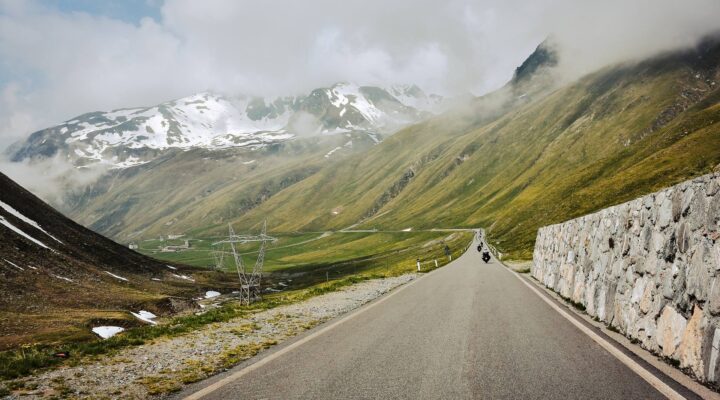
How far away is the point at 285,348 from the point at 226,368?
6.23 ft

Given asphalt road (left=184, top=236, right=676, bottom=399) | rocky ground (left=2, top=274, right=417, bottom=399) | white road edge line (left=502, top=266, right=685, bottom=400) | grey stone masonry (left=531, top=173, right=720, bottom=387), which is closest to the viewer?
white road edge line (left=502, top=266, right=685, bottom=400)

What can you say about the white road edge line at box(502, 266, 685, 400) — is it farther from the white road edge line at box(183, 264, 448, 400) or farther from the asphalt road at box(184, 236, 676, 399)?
the white road edge line at box(183, 264, 448, 400)

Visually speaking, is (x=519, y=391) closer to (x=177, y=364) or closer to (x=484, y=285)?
(x=177, y=364)

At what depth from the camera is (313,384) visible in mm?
7766

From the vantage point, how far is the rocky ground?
8.06m

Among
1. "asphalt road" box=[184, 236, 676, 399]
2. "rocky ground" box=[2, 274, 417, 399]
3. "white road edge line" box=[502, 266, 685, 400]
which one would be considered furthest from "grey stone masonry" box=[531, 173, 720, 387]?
"rocky ground" box=[2, 274, 417, 399]

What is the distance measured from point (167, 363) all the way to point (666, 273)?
11038 millimetres

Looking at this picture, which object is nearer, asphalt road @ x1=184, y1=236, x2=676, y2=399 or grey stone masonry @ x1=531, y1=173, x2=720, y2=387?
asphalt road @ x1=184, y1=236, x2=676, y2=399

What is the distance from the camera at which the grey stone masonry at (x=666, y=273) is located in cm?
747

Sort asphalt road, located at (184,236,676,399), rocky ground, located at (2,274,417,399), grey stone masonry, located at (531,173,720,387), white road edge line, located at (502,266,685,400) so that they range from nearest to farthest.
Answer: white road edge line, located at (502,266,685,400), asphalt road, located at (184,236,676,399), grey stone masonry, located at (531,173,720,387), rocky ground, located at (2,274,417,399)

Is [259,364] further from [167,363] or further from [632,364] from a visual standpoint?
[632,364]

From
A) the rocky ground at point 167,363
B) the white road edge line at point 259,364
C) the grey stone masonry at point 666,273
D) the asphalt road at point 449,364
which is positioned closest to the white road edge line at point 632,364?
the asphalt road at point 449,364

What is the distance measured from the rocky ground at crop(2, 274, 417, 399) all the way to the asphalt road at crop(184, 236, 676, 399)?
1.34m

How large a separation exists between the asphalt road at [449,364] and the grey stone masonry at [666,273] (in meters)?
1.12
